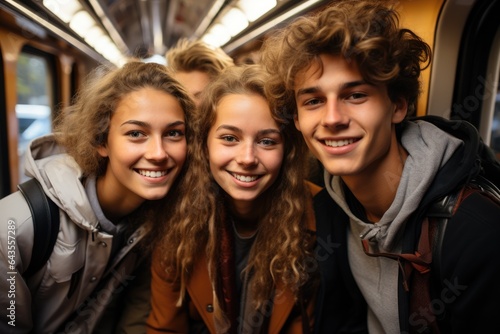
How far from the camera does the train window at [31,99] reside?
347 cm

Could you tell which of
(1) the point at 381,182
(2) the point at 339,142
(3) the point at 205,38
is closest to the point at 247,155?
(2) the point at 339,142

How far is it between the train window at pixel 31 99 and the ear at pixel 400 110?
3.19 meters

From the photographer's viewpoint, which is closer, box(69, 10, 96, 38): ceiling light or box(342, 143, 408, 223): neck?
box(342, 143, 408, 223): neck

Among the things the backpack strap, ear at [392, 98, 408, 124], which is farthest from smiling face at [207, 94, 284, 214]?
the backpack strap

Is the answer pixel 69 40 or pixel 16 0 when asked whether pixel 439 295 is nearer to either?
pixel 16 0

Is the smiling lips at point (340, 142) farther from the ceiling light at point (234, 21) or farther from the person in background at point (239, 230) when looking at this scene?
the ceiling light at point (234, 21)

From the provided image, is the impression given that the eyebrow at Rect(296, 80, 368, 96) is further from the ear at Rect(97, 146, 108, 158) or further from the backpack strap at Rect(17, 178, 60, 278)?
the backpack strap at Rect(17, 178, 60, 278)

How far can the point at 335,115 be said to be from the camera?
123cm

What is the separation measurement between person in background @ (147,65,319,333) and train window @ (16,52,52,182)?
2.32m

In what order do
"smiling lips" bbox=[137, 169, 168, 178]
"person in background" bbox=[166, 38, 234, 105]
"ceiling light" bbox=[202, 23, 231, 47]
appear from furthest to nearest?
"ceiling light" bbox=[202, 23, 231, 47]
"person in background" bbox=[166, 38, 234, 105]
"smiling lips" bbox=[137, 169, 168, 178]

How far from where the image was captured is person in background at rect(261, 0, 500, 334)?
1114mm

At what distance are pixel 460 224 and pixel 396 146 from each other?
0.39 meters

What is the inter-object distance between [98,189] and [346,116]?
1.29 meters

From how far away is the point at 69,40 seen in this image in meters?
3.65
